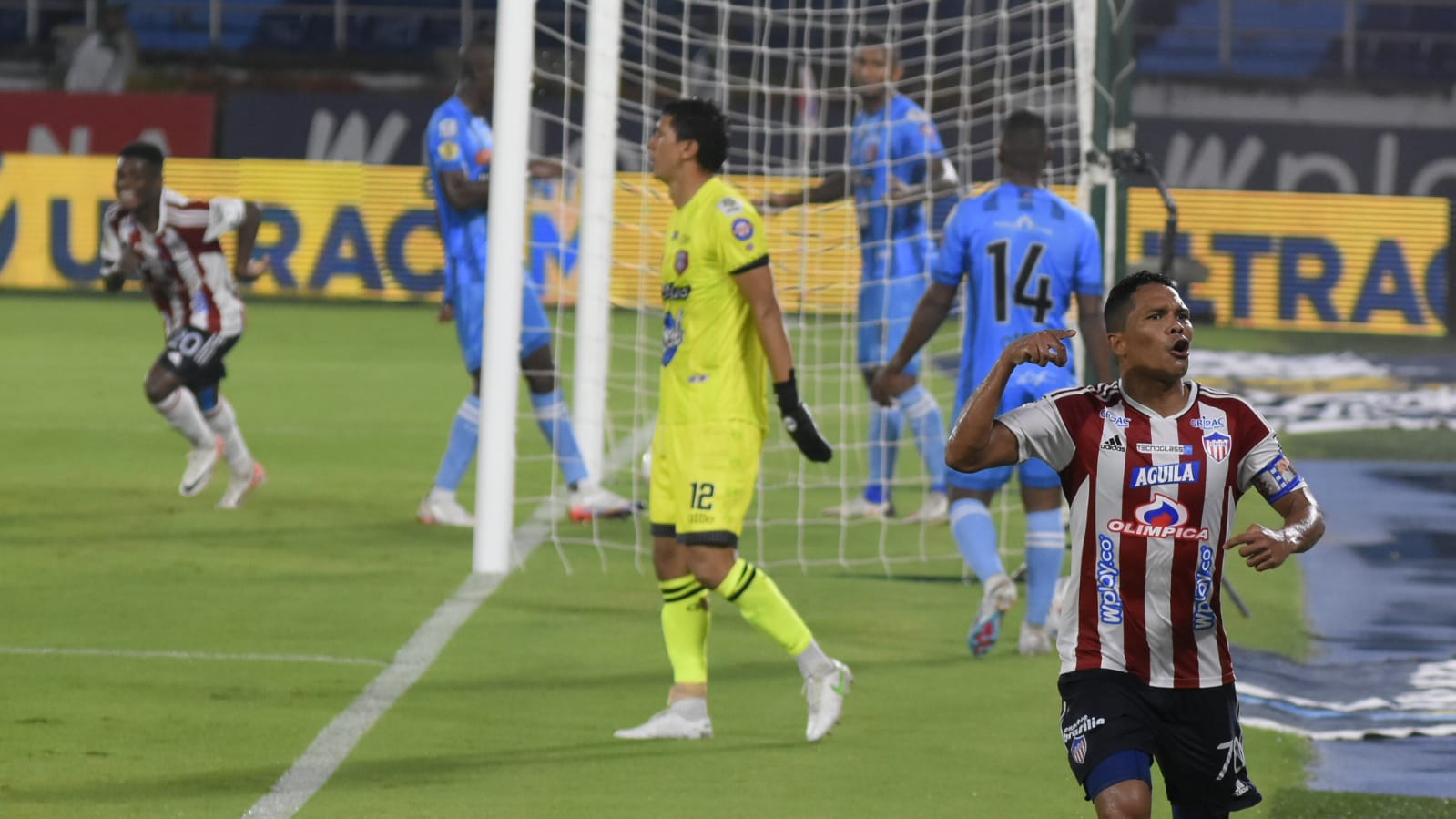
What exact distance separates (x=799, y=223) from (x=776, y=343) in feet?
41.4

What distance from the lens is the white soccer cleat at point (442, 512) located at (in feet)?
35.7

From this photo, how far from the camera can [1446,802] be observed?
6.20 metres

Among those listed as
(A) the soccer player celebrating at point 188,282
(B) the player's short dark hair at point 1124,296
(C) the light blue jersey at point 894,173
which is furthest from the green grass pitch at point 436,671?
(B) the player's short dark hair at point 1124,296

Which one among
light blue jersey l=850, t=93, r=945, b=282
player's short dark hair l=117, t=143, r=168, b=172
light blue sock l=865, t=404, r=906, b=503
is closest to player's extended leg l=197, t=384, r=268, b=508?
player's short dark hair l=117, t=143, r=168, b=172

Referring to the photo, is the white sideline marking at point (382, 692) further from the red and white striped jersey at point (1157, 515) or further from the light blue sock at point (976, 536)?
the red and white striped jersey at point (1157, 515)

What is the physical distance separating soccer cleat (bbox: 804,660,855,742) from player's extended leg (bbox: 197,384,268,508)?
536 centimetres

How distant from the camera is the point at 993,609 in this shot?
7855 millimetres

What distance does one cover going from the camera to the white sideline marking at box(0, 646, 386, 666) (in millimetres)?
7750

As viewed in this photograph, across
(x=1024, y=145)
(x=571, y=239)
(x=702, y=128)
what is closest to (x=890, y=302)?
(x=1024, y=145)

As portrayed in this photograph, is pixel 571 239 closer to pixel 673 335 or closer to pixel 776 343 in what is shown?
pixel 673 335

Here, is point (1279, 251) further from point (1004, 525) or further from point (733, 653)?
point (733, 653)

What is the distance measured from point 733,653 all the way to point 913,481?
4.06m

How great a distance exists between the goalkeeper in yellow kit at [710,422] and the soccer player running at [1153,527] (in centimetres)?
213

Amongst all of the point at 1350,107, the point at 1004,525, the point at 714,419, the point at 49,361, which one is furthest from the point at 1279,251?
the point at 714,419
